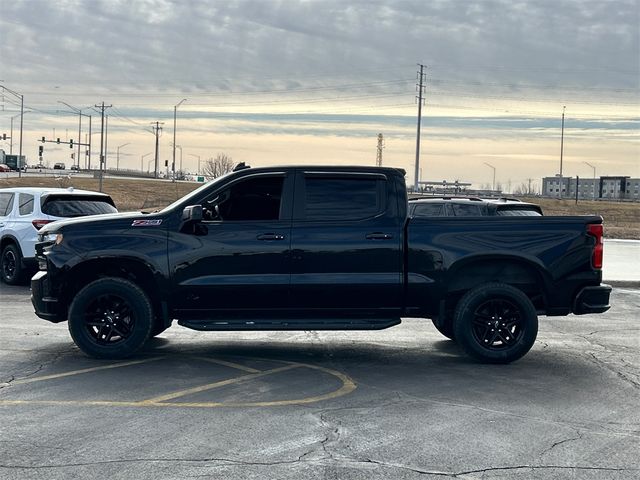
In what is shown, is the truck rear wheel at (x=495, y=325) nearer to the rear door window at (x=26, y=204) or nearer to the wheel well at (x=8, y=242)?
the rear door window at (x=26, y=204)

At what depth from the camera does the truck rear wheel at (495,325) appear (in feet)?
28.1

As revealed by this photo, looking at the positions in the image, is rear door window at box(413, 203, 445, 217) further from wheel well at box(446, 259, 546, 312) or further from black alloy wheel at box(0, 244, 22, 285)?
black alloy wheel at box(0, 244, 22, 285)

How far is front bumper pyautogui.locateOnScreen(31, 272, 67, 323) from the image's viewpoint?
8766 mm

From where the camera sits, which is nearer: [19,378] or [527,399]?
[527,399]

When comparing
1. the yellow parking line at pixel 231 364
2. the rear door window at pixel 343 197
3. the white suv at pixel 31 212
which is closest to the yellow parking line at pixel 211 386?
the yellow parking line at pixel 231 364

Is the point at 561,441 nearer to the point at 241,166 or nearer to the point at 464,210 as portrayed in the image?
the point at 241,166

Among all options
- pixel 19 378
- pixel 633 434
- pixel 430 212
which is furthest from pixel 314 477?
pixel 430 212

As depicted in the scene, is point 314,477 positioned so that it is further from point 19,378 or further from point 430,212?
point 430,212

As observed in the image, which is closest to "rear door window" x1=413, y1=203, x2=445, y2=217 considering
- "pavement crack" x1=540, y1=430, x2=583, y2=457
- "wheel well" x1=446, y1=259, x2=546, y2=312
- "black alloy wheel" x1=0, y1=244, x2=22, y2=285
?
"wheel well" x1=446, y1=259, x2=546, y2=312

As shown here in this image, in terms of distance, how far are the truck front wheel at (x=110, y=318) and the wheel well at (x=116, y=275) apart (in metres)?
0.17

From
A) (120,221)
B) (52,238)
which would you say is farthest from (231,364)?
(52,238)

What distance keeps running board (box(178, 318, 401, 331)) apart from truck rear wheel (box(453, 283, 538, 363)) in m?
0.80

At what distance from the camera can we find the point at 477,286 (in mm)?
8758

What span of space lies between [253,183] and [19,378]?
10.4ft
